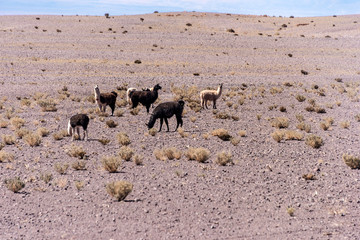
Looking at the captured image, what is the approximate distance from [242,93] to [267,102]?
297 cm

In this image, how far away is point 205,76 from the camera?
33719 millimetres

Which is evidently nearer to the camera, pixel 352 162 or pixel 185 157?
pixel 352 162

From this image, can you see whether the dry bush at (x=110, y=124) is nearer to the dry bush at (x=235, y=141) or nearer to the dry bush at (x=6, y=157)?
the dry bush at (x=6, y=157)

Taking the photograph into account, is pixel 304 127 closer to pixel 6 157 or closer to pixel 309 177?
pixel 309 177

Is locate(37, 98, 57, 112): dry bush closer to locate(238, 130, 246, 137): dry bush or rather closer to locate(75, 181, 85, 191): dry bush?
locate(238, 130, 246, 137): dry bush

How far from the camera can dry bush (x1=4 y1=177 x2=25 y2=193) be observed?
357 inches

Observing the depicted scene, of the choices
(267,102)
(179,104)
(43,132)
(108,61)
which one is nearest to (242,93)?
(267,102)

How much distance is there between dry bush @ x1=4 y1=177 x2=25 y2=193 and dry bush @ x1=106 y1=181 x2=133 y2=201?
2292 millimetres

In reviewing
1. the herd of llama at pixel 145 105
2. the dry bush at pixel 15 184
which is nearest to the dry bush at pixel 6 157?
the dry bush at pixel 15 184

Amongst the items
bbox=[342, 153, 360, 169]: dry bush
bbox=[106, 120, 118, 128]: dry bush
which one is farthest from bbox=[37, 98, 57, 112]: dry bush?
bbox=[342, 153, 360, 169]: dry bush

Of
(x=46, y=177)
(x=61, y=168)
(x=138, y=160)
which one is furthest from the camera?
(x=138, y=160)

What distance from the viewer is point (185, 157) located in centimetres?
1217

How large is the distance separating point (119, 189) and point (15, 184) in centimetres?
277

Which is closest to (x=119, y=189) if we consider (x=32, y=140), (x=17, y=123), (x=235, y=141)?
(x=32, y=140)
